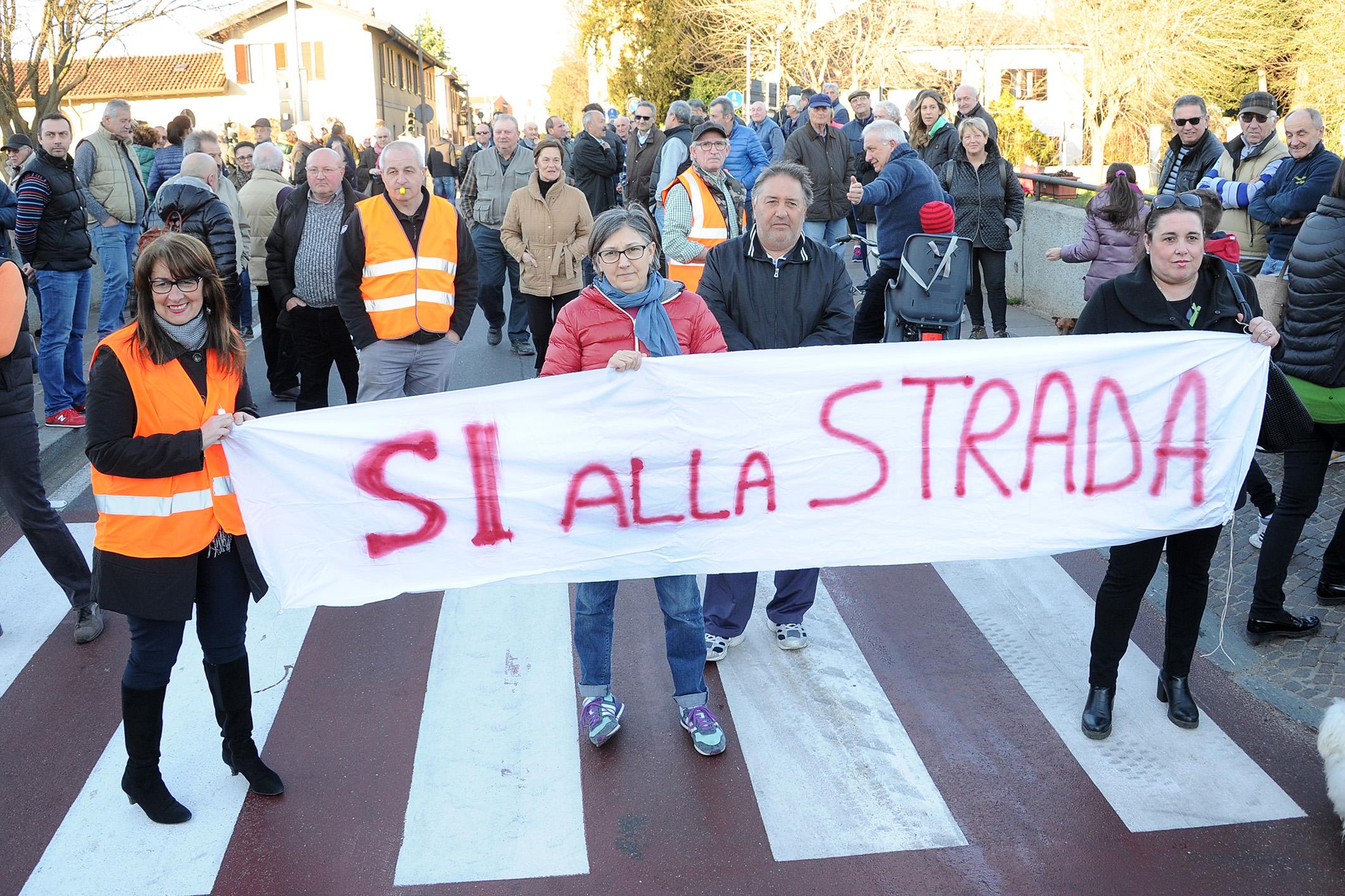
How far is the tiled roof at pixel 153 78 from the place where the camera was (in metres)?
62.1

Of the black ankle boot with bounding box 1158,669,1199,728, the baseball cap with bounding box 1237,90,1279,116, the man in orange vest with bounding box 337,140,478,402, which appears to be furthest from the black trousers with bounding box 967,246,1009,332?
the black ankle boot with bounding box 1158,669,1199,728

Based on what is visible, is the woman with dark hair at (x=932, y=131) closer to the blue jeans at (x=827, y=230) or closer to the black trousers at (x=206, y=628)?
the blue jeans at (x=827, y=230)

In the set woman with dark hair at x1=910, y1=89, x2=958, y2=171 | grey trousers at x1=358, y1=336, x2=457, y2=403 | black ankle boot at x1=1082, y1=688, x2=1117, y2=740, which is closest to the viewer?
black ankle boot at x1=1082, y1=688, x2=1117, y2=740

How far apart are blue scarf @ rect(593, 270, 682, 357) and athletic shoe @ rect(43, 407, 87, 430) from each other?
5859 millimetres

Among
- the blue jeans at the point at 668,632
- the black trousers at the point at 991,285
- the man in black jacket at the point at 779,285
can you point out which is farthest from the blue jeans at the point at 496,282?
the blue jeans at the point at 668,632

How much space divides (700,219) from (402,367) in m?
2.41

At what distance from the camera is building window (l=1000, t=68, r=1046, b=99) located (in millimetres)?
45781

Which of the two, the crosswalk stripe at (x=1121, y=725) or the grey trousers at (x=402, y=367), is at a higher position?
the grey trousers at (x=402, y=367)

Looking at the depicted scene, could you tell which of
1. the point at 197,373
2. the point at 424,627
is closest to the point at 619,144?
the point at 424,627

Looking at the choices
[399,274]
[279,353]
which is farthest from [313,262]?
[279,353]

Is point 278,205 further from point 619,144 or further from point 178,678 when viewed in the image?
point 619,144

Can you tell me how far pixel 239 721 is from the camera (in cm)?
426

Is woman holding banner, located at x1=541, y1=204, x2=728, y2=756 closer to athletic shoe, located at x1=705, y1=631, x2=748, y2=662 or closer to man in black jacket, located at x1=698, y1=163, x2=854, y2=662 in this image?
man in black jacket, located at x1=698, y1=163, x2=854, y2=662

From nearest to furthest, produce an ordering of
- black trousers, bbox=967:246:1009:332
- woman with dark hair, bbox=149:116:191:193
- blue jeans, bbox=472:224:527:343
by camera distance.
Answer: black trousers, bbox=967:246:1009:332 → woman with dark hair, bbox=149:116:191:193 → blue jeans, bbox=472:224:527:343
